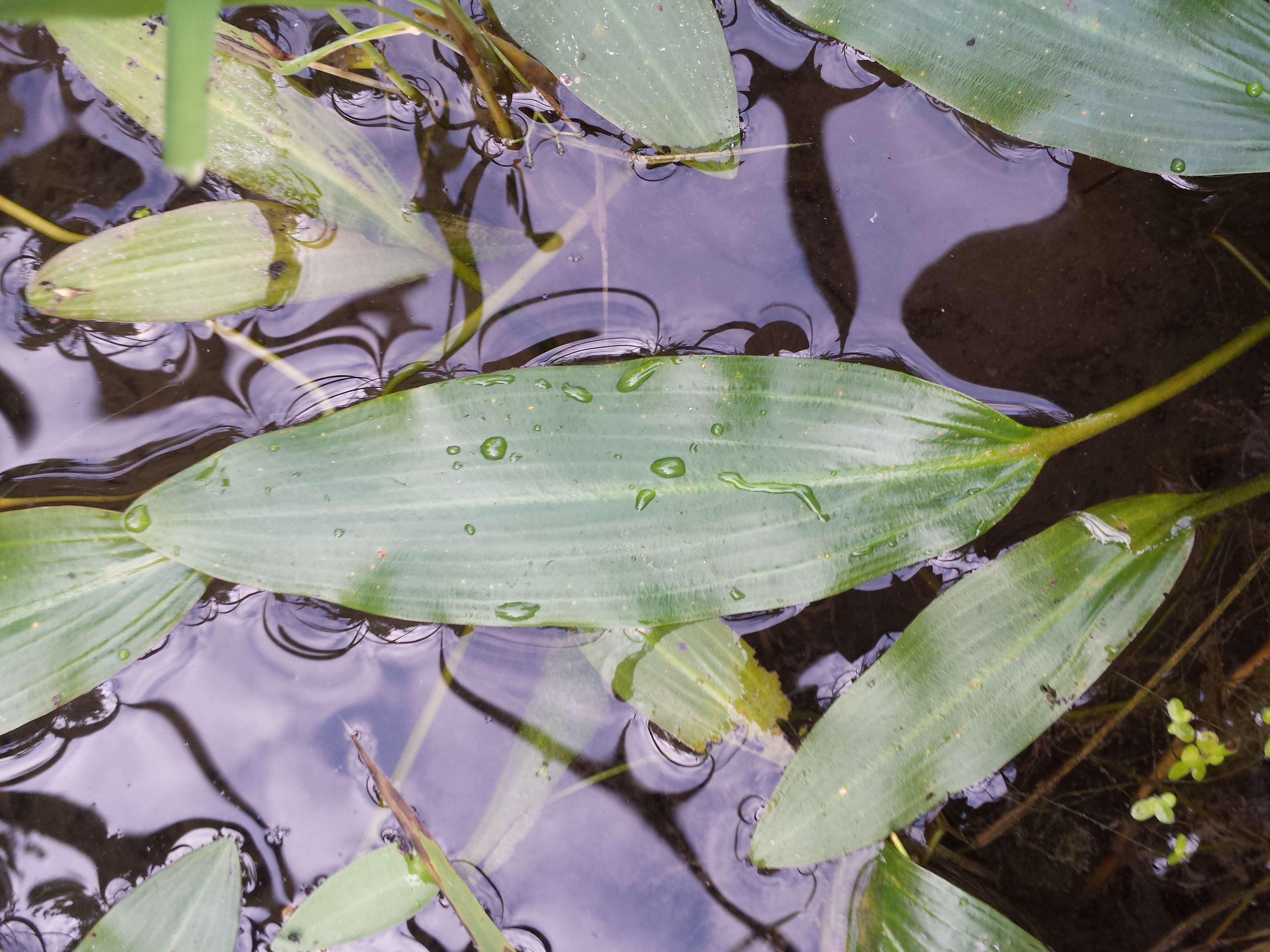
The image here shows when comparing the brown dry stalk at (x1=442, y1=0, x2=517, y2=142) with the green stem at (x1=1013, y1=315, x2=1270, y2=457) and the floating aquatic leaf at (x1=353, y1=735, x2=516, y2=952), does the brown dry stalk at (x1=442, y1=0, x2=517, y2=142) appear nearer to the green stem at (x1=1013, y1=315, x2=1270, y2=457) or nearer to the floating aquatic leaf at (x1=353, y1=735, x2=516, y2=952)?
A: the green stem at (x1=1013, y1=315, x2=1270, y2=457)

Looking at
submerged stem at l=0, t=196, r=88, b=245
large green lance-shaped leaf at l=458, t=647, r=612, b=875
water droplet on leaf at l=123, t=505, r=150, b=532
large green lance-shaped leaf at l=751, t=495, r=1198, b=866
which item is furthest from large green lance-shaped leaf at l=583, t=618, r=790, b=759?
submerged stem at l=0, t=196, r=88, b=245

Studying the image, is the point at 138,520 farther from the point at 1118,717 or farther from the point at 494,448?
the point at 1118,717

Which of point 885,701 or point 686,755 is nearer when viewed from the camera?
point 885,701

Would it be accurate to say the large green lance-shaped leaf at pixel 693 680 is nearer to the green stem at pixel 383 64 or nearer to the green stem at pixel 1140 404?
the green stem at pixel 1140 404

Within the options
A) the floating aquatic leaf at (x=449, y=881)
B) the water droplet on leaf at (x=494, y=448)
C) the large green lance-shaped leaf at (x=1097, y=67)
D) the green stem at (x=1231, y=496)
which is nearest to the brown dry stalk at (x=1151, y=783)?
the green stem at (x=1231, y=496)

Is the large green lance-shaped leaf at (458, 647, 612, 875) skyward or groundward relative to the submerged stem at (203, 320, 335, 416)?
groundward

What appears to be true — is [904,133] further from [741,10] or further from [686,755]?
[686,755]

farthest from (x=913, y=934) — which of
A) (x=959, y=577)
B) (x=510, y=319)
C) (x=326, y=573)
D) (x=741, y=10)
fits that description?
(x=741, y=10)
